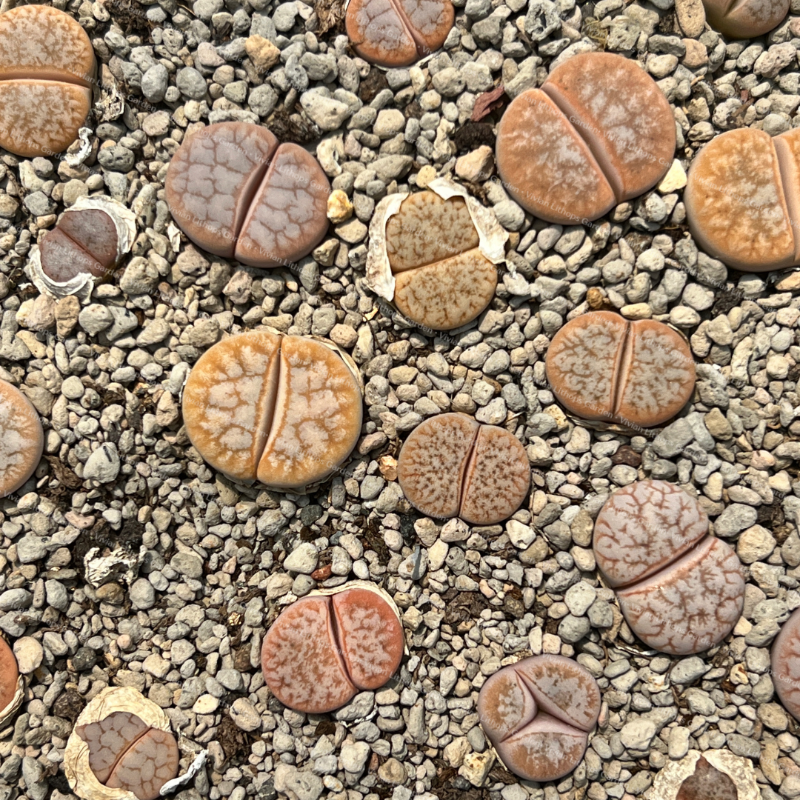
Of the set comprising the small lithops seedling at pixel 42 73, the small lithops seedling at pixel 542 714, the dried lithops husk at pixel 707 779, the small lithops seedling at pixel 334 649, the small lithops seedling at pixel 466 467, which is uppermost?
the small lithops seedling at pixel 42 73

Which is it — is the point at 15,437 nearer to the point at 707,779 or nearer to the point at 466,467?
the point at 466,467

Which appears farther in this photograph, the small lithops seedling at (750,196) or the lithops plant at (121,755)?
the lithops plant at (121,755)

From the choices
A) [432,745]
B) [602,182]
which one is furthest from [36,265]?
[432,745]

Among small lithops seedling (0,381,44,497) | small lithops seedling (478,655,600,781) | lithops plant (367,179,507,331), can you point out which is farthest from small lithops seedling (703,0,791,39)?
small lithops seedling (0,381,44,497)

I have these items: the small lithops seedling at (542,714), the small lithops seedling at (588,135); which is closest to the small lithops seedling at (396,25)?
the small lithops seedling at (588,135)

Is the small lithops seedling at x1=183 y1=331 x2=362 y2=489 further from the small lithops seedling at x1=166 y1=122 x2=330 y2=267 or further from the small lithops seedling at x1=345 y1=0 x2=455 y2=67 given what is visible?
the small lithops seedling at x1=345 y1=0 x2=455 y2=67

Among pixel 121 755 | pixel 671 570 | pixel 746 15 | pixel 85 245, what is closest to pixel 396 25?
pixel 746 15

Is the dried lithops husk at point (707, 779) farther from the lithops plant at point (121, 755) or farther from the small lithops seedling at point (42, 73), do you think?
the small lithops seedling at point (42, 73)
